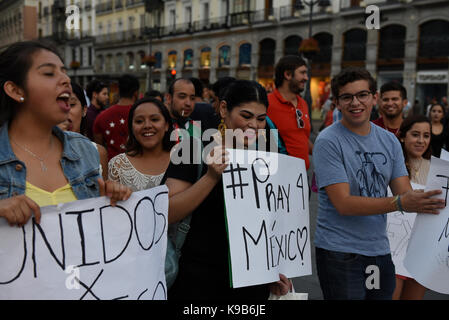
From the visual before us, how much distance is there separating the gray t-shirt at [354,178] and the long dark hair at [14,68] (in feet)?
5.19

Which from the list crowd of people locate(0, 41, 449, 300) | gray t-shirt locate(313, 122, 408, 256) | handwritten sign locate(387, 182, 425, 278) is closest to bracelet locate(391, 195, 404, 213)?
crowd of people locate(0, 41, 449, 300)

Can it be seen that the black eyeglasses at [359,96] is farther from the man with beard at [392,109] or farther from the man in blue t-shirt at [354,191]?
the man with beard at [392,109]

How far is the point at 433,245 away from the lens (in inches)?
98.0

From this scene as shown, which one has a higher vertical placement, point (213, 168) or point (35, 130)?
point (35, 130)

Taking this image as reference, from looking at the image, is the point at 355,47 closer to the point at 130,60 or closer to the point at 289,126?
the point at 289,126

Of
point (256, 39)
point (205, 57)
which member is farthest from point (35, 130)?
point (205, 57)

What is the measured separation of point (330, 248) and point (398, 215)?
114cm

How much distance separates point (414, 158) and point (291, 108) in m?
1.46

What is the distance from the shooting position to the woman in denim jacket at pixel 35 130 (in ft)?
5.39

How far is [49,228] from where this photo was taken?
164cm

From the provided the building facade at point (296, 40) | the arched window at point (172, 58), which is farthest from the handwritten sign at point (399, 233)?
the arched window at point (172, 58)

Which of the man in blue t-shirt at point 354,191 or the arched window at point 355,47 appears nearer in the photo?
the man in blue t-shirt at point 354,191

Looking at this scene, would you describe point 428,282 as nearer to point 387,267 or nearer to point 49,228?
point 387,267
